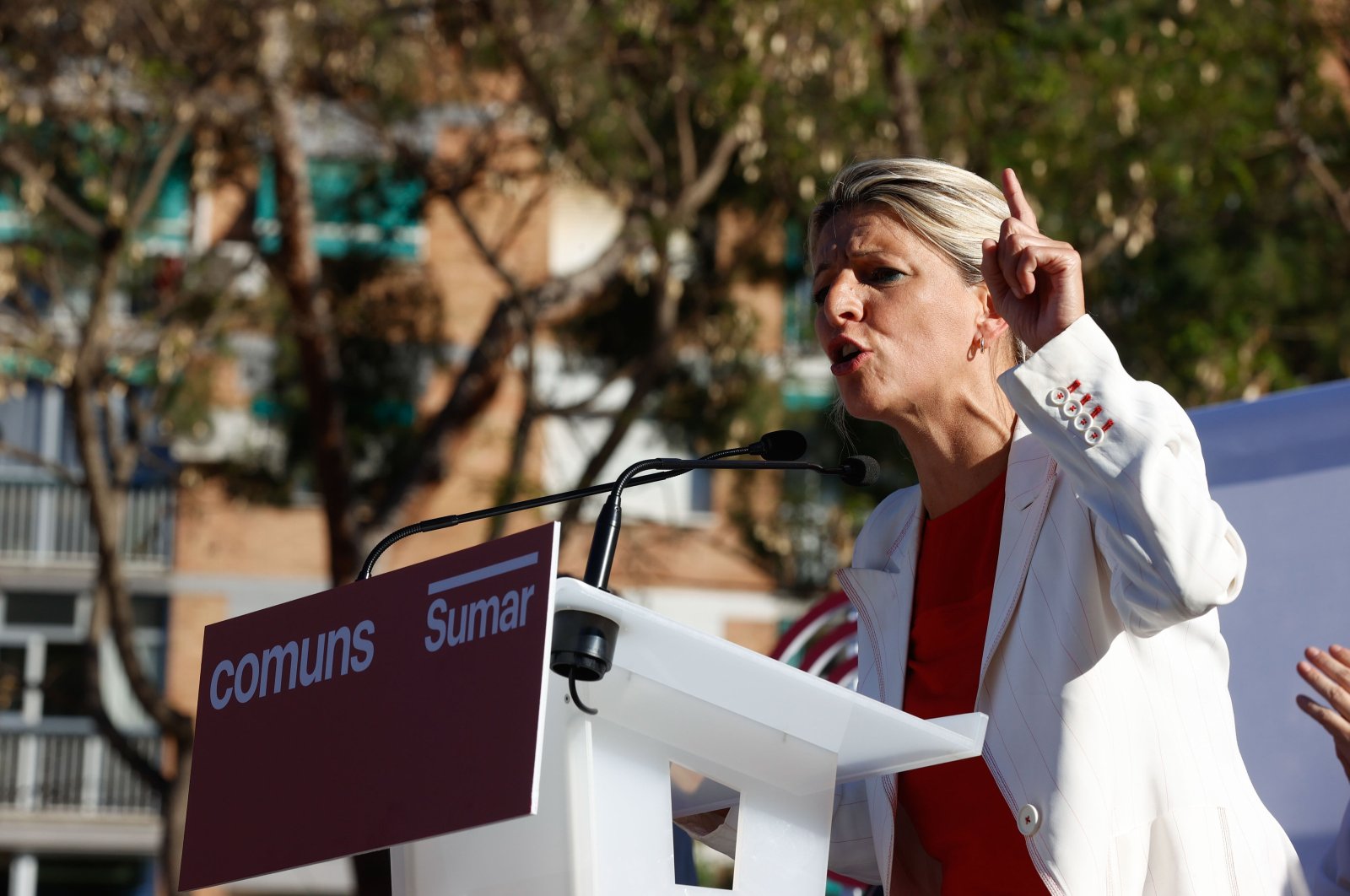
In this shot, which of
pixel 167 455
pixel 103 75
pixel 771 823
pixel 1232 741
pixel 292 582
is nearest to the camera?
pixel 771 823

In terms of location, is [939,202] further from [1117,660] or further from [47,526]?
[47,526]

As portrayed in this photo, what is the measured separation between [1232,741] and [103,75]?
30.6 ft

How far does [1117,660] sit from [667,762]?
580mm

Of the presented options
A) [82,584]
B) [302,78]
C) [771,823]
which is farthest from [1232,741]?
[82,584]

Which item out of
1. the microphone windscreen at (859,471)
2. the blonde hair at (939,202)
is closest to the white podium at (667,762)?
Result: the microphone windscreen at (859,471)

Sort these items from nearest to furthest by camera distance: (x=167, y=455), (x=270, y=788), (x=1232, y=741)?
(x=270, y=788), (x=1232, y=741), (x=167, y=455)

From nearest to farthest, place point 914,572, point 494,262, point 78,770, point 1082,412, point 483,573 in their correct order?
point 483,573, point 1082,412, point 914,572, point 494,262, point 78,770

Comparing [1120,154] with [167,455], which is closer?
[1120,154]

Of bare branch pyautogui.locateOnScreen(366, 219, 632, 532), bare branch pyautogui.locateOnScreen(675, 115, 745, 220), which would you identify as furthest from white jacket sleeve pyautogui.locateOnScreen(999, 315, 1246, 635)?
bare branch pyautogui.locateOnScreen(675, 115, 745, 220)

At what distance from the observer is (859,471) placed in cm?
231

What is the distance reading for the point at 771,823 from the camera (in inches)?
77.8

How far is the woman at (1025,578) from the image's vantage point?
1.99m

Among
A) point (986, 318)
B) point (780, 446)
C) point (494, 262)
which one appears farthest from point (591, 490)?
point (494, 262)

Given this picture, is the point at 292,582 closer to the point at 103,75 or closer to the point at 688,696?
the point at 103,75
